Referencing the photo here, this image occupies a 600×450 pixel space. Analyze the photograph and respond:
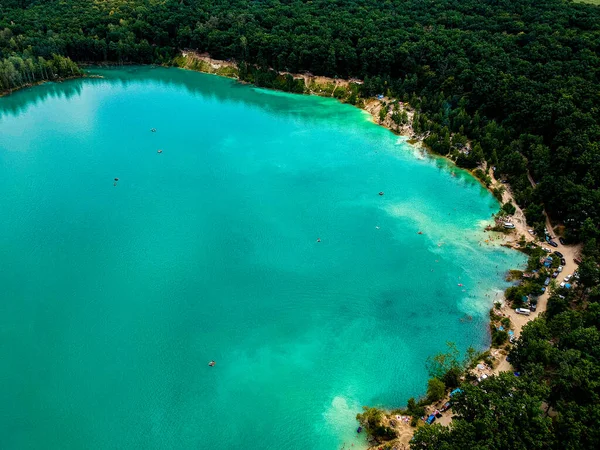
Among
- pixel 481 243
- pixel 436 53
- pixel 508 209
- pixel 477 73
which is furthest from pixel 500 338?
pixel 436 53

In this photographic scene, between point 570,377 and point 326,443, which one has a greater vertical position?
point 570,377

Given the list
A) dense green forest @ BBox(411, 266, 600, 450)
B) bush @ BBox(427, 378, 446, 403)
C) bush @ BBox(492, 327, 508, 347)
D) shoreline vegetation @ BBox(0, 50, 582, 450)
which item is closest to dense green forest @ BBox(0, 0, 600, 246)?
shoreline vegetation @ BBox(0, 50, 582, 450)

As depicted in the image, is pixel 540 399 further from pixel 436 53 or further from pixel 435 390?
pixel 436 53

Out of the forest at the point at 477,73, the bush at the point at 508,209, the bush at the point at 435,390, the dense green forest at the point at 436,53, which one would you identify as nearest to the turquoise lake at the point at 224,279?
the bush at the point at 435,390

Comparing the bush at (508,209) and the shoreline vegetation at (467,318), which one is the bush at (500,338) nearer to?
the shoreline vegetation at (467,318)

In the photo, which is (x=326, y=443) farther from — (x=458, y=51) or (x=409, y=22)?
(x=409, y=22)

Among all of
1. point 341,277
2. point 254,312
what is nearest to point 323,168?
point 341,277
